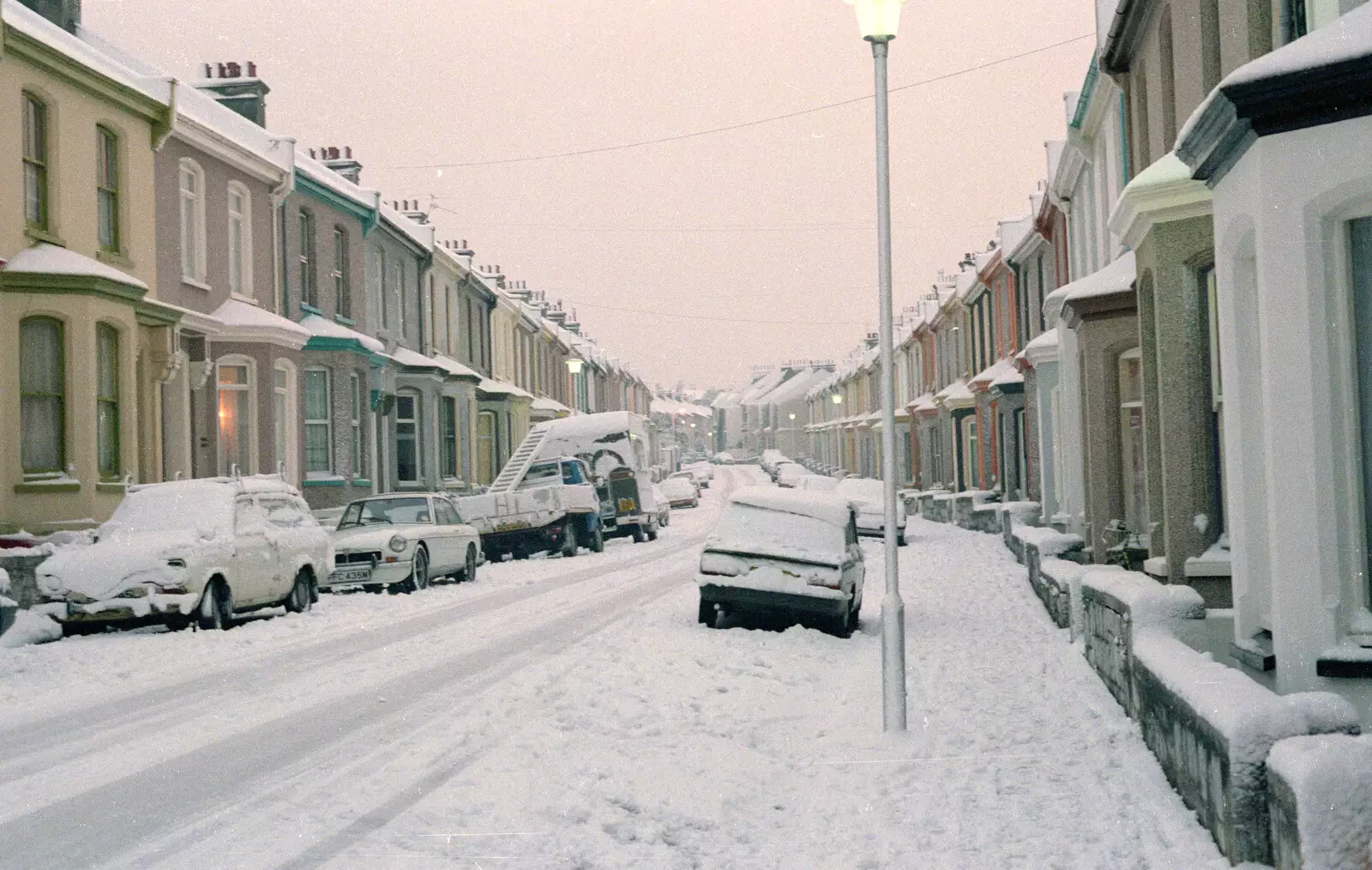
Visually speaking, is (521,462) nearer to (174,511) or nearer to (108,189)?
(108,189)

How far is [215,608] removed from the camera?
50.4 ft

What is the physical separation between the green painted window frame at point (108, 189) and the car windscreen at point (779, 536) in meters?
10.3

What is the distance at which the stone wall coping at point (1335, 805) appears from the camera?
4.98m

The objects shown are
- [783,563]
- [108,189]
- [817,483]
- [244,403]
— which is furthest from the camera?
[817,483]

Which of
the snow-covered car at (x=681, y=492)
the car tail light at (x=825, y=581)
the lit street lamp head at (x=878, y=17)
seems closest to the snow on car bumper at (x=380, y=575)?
the car tail light at (x=825, y=581)

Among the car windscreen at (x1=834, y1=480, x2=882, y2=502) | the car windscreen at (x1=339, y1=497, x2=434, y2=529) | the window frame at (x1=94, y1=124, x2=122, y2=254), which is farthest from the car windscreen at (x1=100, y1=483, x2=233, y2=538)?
the car windscreen at (x1=834, y1=480, x2=882, y2=502)

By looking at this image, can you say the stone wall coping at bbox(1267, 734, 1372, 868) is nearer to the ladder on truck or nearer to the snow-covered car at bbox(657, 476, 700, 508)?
the ladder on truck

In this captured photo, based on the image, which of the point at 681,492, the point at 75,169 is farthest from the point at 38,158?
the point at 681,492

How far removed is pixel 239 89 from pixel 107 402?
1112 cm

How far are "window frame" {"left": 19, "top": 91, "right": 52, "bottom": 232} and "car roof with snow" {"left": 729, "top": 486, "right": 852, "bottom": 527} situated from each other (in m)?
9.82

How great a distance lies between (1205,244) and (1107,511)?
623 centimetres

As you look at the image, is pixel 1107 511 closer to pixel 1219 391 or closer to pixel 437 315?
pixel 1219 391

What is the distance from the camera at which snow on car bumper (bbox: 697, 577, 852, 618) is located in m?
14.8

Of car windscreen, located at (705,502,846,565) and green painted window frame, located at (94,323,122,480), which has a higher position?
green painted window frame, located at (94,323,122,480)
